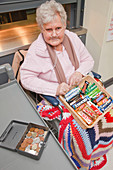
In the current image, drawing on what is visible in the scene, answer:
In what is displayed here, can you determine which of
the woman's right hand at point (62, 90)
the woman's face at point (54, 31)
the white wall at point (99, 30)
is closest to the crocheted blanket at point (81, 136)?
the woman's right hand at point (62, 90)

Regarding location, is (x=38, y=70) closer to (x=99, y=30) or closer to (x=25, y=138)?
(x=25, y=138)

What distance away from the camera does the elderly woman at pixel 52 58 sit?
1.08 meters

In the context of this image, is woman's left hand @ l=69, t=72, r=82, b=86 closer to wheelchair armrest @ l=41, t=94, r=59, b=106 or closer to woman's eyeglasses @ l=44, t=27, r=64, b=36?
wheelchair armrest @ l=41, t=94, r=59, b=106

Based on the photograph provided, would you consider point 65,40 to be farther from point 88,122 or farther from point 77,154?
point 77,154

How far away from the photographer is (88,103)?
1087 mm

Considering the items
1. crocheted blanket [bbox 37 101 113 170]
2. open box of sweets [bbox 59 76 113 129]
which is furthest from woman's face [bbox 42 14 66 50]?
crocheted blanket [bbox 37 101 113 170]

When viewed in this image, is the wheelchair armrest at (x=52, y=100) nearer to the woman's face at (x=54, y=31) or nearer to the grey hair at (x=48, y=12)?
the woman's face at (x=54, y=31)

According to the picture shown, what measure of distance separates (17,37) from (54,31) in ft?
2.01

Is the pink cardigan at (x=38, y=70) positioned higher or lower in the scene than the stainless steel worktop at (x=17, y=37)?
lower

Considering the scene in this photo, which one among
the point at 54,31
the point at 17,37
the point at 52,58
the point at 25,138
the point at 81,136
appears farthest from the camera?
the point at 17,37

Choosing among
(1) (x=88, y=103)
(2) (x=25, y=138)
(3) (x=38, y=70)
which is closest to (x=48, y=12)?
Result: (3) (x=38, y=70)

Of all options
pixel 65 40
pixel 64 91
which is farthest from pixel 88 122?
pixel 65 40

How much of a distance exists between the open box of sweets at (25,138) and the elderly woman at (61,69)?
14.5 inches

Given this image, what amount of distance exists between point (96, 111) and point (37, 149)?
1.88ft
